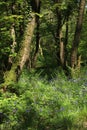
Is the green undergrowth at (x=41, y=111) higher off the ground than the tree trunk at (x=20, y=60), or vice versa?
the tree trunk at (x=20, y=60)

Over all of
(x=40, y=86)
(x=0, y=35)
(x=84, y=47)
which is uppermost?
(x=0, y=35)

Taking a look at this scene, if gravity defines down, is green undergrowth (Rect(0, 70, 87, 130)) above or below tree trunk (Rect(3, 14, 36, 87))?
below

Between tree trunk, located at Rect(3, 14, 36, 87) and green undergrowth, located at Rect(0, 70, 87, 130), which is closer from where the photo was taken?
green undergrowth, located at Rect(0, 70, 87, 130)

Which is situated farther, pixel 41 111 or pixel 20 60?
pixel 20 60

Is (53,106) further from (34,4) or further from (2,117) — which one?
(34,4)

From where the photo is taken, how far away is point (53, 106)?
24.3 feet

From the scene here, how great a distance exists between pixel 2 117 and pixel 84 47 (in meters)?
20.5

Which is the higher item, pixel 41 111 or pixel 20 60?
pixel 20 60

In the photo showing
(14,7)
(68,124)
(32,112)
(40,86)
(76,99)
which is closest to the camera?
(68,124)

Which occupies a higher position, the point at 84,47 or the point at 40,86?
the point at 40,86

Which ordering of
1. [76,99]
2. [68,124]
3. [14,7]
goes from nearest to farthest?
[68,124] → [76,99] → [14,7]

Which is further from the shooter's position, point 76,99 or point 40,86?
point 40,86

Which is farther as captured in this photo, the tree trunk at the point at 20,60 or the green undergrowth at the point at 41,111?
the tree trunk at the point at 20,60


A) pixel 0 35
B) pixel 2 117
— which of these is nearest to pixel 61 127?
pixel 2 117
